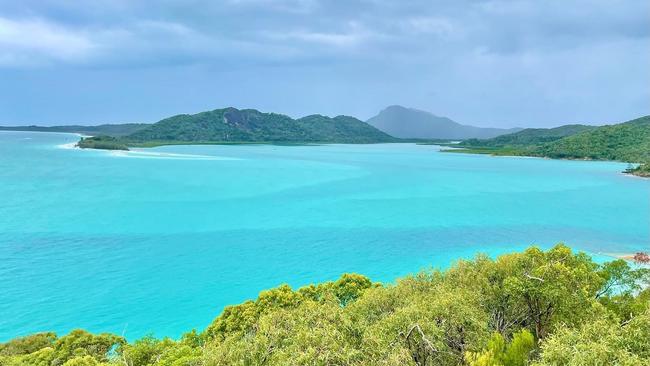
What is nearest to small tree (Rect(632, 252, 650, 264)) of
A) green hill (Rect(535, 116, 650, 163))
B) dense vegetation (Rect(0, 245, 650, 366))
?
dense vegetation (Rect(0, 245, 650, 366))

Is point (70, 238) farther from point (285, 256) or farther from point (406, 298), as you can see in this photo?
point (406, 298)

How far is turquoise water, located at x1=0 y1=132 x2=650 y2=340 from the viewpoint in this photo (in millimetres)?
26312

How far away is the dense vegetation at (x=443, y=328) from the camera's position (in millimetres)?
9727

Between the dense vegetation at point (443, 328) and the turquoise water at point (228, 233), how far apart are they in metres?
8.06

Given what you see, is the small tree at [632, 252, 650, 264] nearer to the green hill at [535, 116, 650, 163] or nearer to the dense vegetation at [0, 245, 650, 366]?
the dense vegetation at [0, 245, 650, 366]

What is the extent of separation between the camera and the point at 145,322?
2386 cm

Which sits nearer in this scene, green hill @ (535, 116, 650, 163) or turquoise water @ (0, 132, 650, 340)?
turquoise water @ (0, 132, 650, 340)

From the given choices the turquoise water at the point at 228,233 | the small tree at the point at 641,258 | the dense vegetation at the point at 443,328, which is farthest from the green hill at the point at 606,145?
the dense vegetation at the point at 443,328

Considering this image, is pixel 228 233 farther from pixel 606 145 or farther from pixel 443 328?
pixel 606 145

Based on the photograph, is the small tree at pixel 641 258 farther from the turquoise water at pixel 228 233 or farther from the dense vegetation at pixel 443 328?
the dense vegetation at pixel 443 328

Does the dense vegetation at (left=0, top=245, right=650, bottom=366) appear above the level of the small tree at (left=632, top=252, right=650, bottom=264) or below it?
above

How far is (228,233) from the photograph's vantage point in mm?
41531

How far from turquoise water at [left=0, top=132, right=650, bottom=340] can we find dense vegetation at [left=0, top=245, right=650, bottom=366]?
8.06 meters

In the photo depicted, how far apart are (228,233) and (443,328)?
32763 mm
